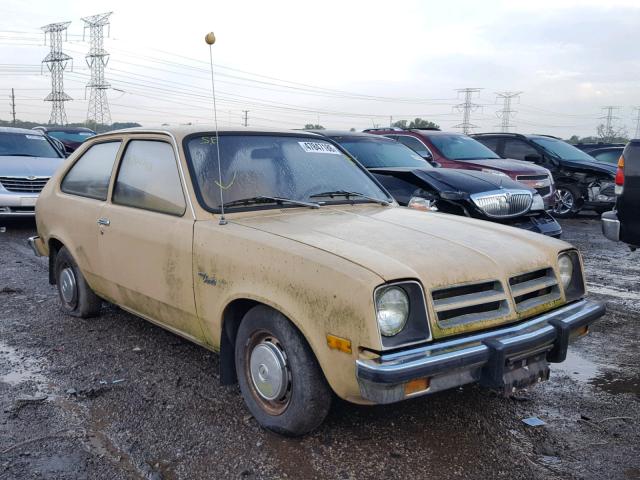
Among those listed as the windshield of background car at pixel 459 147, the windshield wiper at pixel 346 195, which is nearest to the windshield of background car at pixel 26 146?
the windshield of background car at pixel 459 147

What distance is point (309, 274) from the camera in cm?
280

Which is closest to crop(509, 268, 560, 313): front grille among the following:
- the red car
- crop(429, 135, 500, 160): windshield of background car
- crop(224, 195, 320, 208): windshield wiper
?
crop(224, 195, 320, 208): windshield wiper

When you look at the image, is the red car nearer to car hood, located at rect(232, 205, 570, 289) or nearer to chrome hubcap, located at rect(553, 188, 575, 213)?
chrome hubcap, located at rect(553, 188, 575, 213)

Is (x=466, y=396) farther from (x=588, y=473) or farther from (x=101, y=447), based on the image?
(x=101, y=447)

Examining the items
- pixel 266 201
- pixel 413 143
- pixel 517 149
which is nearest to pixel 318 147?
pixel 266 201

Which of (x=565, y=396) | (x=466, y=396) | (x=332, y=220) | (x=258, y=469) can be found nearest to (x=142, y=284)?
(x=332, y=220)

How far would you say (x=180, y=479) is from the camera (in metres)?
2.79

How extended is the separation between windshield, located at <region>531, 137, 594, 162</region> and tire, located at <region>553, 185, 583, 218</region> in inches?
27.1

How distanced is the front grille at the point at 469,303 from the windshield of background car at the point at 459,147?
7.82 meters

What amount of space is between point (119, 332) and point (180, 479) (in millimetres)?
2290

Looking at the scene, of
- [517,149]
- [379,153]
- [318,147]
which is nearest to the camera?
[318,147]

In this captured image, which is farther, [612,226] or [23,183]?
[23,183]

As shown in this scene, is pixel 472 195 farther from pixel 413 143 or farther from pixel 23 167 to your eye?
pixel 23 167

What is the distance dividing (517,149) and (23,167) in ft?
32.4
